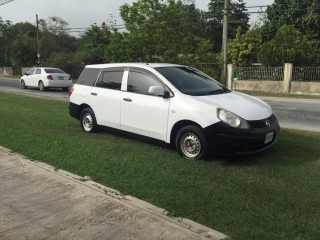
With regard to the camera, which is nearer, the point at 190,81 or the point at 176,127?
the point at 176,127

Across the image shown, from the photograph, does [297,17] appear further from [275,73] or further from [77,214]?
[77,214]

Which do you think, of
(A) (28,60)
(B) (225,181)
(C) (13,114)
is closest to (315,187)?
(B) (225,181)

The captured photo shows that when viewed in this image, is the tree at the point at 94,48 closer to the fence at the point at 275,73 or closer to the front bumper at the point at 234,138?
the fence at the point at 275,73

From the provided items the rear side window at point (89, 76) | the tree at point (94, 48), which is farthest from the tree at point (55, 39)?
A: the rear side window at point (89, 76)

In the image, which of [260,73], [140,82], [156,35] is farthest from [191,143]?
[156,35]

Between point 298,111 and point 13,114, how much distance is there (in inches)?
374

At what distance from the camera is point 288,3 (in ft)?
126

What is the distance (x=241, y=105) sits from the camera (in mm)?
6141

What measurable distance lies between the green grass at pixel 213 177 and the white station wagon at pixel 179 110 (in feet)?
1.02

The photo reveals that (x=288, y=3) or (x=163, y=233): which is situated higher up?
(x=288, y=3)

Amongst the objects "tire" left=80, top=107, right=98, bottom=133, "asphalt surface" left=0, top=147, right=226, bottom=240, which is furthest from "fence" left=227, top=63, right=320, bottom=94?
"asphalt surface" left=0, top=147, right=226, bottom=240

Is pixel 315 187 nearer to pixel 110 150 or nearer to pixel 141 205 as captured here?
pixel 141 205

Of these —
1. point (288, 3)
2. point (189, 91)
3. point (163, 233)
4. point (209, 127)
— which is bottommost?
point (163, 233)

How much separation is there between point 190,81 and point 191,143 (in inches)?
51.5
